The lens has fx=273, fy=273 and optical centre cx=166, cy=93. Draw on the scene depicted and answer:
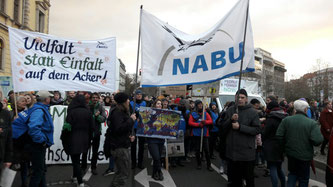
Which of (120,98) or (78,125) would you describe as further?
(78,125)

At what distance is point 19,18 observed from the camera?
24953mm

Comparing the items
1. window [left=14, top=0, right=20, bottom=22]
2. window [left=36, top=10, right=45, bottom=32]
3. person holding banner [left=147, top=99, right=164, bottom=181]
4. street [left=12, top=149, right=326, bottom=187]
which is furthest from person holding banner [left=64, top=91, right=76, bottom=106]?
window [left=36, top=10, right=45, bottom=32]

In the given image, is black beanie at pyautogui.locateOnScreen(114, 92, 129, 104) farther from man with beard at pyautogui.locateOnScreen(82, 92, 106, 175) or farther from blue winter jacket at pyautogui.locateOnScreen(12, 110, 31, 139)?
man with beard at pyautogui.locateOnScreen(82, 92, 106, 175)

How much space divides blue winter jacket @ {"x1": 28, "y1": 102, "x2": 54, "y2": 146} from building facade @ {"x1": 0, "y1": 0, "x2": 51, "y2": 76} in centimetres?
1832

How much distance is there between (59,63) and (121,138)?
8.82ft

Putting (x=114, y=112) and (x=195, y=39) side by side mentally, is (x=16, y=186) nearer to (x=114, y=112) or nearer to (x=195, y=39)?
(x=114, y=112)

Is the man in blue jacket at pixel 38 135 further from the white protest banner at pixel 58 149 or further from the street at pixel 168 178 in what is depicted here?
the white protest banner at pixel 58 149

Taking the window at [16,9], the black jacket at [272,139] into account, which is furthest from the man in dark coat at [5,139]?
the window at [16,9]

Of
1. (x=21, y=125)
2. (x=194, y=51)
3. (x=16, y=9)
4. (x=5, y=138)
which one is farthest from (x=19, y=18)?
(x=194, y=51)

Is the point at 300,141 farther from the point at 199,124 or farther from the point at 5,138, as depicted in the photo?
the point at 5,138

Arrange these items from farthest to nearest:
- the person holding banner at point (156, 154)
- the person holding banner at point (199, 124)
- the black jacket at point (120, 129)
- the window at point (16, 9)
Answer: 1. the window at point (16, 9)
2. the person holding banner at point (199, 124)
3. the person holding banner at point (156, 154)
4. the black jacket at point (120, 129)

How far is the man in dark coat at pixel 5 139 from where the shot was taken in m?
3.66

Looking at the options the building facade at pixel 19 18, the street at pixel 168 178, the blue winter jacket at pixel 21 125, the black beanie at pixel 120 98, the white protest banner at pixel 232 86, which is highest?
the building facade at pixel 19 18

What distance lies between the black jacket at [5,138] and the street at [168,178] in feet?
7.00
